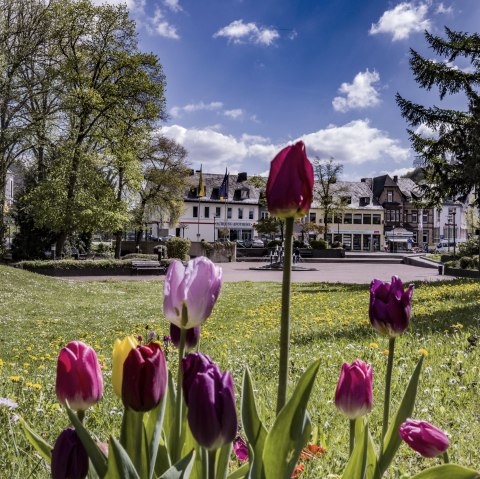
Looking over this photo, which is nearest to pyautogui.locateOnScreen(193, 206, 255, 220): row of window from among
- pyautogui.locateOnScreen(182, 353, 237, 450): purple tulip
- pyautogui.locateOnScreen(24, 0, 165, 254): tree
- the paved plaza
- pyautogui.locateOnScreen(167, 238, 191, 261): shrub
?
pyautogui.locateOnScreen(167, 238, 191, 261): shrub

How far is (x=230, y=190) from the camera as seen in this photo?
70.8 meters

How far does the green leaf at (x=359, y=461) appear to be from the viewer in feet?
3.81

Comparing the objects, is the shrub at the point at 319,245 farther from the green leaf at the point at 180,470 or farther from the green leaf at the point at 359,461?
the green leaf at the point at 180,470

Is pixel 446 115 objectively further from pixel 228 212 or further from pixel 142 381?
pixel 228 212

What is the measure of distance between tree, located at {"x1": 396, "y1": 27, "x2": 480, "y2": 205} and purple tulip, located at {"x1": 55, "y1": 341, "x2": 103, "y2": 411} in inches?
850

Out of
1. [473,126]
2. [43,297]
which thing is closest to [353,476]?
[43,297]

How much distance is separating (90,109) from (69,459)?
29.6 meters

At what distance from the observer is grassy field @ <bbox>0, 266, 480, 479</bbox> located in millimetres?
2947

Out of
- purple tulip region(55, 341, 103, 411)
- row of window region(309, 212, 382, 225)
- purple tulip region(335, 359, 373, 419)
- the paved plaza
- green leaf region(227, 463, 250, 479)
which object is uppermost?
row of window region(309, 212, 382, 225)

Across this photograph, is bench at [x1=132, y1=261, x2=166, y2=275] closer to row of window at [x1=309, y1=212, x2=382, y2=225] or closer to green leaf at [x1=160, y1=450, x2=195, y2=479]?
green leaf at [x1=160, y1=450, x2=195, y2=479]

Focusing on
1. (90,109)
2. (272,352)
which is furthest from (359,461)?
(90,109)

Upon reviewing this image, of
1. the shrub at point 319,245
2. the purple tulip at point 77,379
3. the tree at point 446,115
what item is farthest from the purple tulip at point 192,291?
the shrub at point 319,245

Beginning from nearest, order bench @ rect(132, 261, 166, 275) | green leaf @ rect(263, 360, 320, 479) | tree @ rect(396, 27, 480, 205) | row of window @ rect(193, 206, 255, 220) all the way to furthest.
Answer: green leaf @ rect(263, 360, 320, 479)
tree @ rect(396, 27, 480, 205)
bench @ rect(132, 261, 166, 275)
row of window @ rect(193, 206, 255, 220)

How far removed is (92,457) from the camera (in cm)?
112
